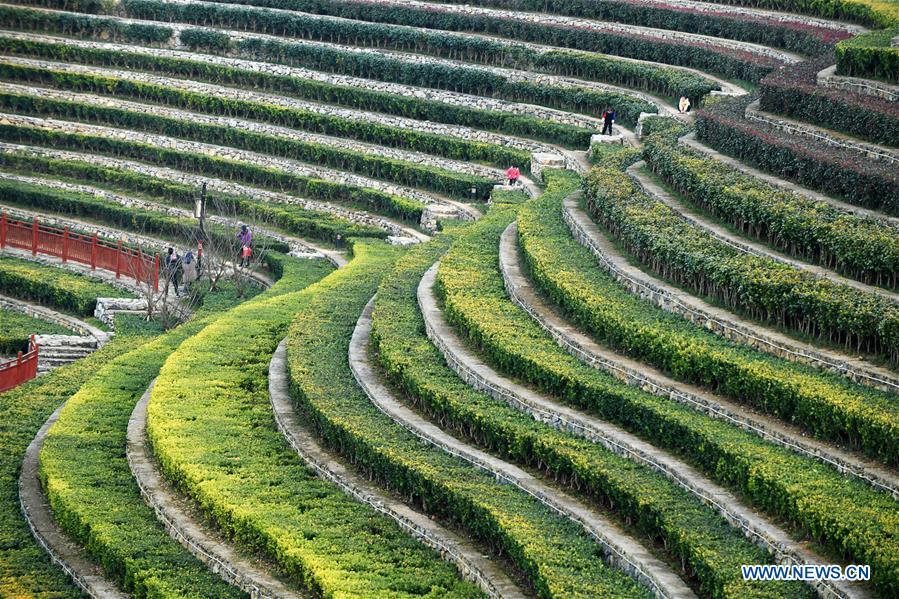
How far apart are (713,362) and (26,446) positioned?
13.5 metres

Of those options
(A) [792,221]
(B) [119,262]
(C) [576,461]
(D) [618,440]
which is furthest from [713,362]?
(B) [119,262]

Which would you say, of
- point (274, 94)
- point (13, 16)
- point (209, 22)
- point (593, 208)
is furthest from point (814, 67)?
point (13, 16)

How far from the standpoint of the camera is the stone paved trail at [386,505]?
21778 mm

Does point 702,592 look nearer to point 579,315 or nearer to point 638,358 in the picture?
point 638,358

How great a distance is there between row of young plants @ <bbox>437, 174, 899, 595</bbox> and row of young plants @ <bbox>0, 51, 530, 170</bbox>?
1373 cm

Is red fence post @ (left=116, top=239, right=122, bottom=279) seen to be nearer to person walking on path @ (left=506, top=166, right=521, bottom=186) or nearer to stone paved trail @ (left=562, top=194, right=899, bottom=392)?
person walking on path @ (left=506, top=166, right=521, bottom=186)

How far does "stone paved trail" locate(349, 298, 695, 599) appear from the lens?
810 inches

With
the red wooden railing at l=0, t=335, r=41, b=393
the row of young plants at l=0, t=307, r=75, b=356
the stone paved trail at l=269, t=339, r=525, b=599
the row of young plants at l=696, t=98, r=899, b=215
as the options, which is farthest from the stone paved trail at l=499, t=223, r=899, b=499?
the row of young plants at l=0, t=307, r=75, b=356

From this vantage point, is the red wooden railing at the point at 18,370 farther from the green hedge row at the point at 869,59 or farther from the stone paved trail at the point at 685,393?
the green hedge row at the point at 869,59

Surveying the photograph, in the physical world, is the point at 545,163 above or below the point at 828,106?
below

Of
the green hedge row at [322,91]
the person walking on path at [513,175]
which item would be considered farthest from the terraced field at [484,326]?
the green hedge row at [322,91]

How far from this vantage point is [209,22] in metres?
64.9

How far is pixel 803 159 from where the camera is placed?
33.0 meters

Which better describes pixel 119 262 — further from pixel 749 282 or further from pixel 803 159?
pixel 749 282
